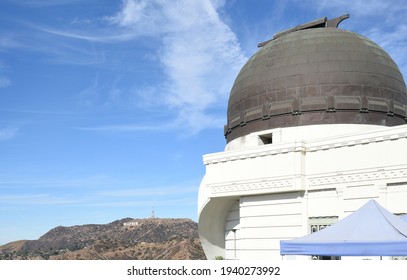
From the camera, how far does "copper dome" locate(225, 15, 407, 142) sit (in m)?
19.6

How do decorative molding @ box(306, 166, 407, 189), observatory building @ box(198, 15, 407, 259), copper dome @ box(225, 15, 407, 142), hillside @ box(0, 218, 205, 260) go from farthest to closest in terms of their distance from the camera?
hillside @ box(0, 218, 205, 260)
copper dome @ box(225, 15, 407, 142)
observatory building @ box(198, 15, 407, 259)
decorative molding @ box(306, 166, 407, 189)

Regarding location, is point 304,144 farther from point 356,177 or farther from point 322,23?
point 322,23

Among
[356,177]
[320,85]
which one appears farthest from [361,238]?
[320,85]

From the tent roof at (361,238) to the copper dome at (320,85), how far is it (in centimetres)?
962

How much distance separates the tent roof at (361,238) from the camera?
887 centimetres

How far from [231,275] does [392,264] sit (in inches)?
99.2

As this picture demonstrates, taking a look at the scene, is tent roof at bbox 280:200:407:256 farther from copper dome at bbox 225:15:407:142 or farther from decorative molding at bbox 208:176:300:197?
copper dome at bbox 225:15:407:142

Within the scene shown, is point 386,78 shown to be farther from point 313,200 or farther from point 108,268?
point 108,268

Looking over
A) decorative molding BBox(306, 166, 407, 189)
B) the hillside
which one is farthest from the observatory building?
the hillside

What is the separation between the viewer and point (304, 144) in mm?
18125

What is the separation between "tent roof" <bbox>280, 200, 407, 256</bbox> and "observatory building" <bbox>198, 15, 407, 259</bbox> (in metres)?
6.55

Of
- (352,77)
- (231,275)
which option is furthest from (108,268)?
(352,77)

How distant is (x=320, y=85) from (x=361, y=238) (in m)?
11.2

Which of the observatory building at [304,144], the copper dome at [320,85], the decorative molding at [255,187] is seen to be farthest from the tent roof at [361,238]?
the copper dome at [320,85]
